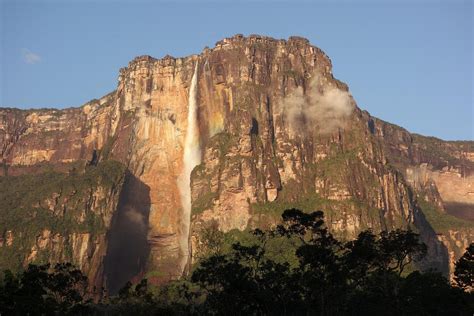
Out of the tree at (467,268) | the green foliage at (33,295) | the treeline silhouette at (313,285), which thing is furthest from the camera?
the tree at (467,268)

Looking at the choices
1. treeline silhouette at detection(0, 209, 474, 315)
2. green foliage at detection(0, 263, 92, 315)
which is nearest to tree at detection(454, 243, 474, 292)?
treeline silhouette at detection(0, 209, 474, 315)

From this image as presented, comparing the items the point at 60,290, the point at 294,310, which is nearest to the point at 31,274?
the point at 60,290

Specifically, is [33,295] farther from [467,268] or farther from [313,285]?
[467,268]

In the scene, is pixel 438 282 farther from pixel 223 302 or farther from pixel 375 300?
pixel 223 302

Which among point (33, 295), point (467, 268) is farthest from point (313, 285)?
point (33, 295)

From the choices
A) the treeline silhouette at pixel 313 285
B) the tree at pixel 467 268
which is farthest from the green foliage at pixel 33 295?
the tree at pixel 467 268

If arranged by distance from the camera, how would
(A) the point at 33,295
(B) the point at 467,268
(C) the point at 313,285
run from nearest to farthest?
1. (A) the point at 33,295
2. (C) the point at 313,285
3. (B) the point at 467,268

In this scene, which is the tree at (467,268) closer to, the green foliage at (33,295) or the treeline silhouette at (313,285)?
the treeline silhouette at (313,285)

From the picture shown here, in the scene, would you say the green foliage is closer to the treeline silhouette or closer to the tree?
the treeline silhouette

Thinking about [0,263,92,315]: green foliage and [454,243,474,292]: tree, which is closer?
[0,263,92,315]: green foliage

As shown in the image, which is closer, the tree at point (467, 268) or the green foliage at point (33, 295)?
the green foliage at point (33, 295)

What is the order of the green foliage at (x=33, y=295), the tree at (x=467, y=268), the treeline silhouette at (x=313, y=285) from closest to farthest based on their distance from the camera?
the green foliage at (x=33, y=295), the treeline silhouette at (x=313, y=285), the tree at (x=467, y=268)

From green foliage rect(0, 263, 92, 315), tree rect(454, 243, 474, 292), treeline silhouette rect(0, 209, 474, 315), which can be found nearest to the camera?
green foliage rect(0, 263, 92, 315)

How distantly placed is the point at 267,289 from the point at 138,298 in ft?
156
